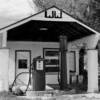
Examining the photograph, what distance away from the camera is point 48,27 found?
54.0 feet

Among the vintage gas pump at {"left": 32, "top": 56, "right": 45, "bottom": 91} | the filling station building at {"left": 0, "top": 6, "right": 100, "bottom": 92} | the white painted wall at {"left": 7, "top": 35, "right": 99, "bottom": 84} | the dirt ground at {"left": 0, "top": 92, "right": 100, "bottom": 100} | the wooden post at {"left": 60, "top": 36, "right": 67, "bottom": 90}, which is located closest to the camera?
the dirt ground at {"left": 0, "top": 92, "right": 100, "bottom": 100}

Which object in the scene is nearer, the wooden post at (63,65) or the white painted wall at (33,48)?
the wooden post at (63,65)

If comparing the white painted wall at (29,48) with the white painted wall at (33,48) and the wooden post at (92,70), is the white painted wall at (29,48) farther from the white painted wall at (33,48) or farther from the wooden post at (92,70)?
the wooden post at (92,70)

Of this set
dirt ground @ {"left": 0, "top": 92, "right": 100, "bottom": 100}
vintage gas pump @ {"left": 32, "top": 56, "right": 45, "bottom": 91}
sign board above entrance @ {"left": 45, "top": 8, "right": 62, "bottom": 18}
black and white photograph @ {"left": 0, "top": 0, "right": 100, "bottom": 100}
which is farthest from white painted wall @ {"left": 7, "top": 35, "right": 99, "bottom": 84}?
dirt ground @ {"left": 0, "top": 92, "right": 100, "bottom": 100}

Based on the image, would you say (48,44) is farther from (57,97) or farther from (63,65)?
(57,97)

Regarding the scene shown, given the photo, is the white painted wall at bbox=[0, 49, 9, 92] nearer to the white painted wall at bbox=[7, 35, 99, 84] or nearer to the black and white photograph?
the black and white photograph

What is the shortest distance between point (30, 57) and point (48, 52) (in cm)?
128

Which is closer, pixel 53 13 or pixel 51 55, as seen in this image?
pixel 53 13

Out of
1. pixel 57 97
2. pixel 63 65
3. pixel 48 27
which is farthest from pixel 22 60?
pixel 57 97

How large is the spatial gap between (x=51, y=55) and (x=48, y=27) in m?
4.14

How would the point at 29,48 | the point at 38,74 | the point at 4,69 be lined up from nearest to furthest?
the point at 38,74
the point at 4,69
the point at 29,48

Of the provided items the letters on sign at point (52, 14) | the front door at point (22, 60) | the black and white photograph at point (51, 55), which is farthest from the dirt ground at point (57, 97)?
the front door at point (22, 60)

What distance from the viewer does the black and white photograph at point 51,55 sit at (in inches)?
536

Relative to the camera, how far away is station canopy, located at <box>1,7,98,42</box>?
13984 mm
